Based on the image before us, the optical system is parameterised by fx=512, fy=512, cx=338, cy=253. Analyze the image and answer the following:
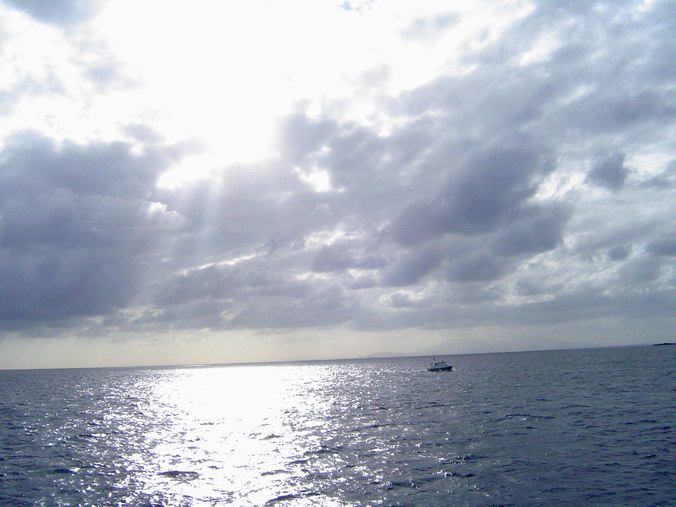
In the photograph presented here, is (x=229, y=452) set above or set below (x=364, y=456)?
below

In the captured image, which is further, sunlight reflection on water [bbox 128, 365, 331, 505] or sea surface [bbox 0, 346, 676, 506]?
sunlight reflection on water [bbox 128, 365, 331, 505]

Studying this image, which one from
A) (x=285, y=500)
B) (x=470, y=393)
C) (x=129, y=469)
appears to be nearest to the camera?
(x=285, y=500)

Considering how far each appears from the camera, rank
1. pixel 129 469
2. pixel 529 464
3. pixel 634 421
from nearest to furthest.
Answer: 1. pixel 529 464
2. pixel 129 469
3. pixel 634 421

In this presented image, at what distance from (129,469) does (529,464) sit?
33.8m

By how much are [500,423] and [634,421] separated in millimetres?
15150

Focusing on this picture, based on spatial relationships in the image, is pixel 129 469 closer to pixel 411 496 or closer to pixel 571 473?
pixel 411 496

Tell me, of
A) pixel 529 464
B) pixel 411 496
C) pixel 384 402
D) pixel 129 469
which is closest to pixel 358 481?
pixel 411 496

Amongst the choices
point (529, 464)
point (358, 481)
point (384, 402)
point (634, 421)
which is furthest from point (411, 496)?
point (384, 402)

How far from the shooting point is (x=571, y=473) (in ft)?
126

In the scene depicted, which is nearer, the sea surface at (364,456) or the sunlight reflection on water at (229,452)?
the sea surface at (364,456)

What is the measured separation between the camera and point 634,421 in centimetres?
5966

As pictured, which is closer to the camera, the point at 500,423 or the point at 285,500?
the point at 285,500

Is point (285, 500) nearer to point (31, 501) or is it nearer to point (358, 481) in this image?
point (358, 481)

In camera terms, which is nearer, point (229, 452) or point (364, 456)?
point (364, 456)
